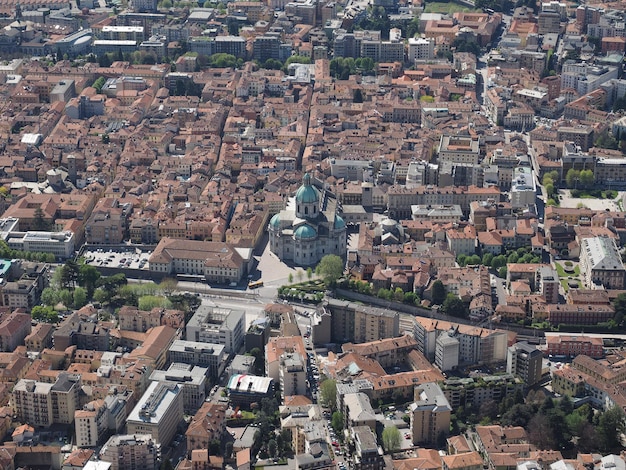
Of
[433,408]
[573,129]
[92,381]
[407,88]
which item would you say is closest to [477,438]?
[433,408]

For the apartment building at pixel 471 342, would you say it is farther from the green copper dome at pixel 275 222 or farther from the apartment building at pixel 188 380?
the green copper dome at pixel 275 222

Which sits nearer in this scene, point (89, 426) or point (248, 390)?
point (89, 426)

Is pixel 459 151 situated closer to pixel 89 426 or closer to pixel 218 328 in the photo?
pixel 218 328

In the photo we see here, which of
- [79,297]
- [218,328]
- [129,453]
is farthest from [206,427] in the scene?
[79,297]

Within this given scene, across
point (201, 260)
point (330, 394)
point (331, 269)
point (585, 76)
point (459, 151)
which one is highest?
point (585, 76)

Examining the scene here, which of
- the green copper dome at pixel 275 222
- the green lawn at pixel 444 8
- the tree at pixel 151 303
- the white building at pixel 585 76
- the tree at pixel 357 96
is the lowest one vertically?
the tree at pixel 151 303

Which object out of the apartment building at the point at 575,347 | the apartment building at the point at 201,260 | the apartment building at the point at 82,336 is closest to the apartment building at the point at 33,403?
the apartment building at the point at 82,336
